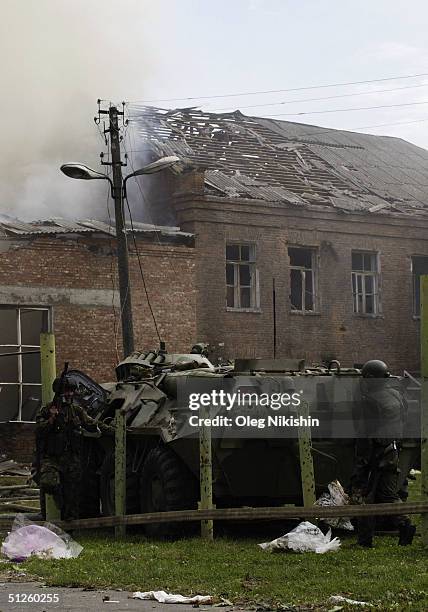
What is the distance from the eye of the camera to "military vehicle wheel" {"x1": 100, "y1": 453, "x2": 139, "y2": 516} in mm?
14945

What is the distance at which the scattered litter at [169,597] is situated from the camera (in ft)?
31.0

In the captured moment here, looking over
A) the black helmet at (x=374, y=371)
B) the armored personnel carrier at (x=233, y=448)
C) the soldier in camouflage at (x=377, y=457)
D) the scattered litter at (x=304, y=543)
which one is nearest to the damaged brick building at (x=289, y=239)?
the armored personnel carrier at (x=233, y=448)

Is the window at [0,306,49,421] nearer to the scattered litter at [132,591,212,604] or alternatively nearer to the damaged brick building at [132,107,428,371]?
the damaged brick building at [132,107,428,371]

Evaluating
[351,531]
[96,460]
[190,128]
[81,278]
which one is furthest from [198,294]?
[351,531]

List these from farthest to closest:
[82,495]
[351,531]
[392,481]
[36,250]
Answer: [36,250] < [82,495] < [351,531] < [392,481]

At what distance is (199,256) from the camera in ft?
104

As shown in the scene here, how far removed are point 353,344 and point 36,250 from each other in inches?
415

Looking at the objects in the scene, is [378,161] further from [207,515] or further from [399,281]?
[207,515]

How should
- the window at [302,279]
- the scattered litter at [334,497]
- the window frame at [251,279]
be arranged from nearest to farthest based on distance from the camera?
the scattered litter at [334,497] < the window frame at [251,279] < the window at [302,279]

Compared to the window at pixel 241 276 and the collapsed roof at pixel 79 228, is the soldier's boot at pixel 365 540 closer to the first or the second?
the collapsed roof at pixel 79 228

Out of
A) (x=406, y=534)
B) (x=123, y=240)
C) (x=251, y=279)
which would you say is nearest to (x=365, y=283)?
(x=251, y=279)

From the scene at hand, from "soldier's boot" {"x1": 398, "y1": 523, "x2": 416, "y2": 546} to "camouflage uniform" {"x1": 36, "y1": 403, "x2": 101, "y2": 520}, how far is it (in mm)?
3860

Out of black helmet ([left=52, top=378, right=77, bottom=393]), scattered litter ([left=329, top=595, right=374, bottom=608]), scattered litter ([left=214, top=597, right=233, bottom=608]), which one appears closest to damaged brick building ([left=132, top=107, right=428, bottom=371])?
black helmet ([left=52, top=378, right=77, bottom=393])

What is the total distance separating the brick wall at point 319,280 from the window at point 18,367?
4831 millimetres
